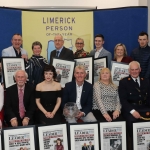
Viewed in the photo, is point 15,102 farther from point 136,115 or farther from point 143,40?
point 143,40

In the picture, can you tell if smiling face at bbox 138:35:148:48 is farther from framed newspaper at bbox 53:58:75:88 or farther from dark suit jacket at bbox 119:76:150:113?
framed newspaper at bbox 53:58:75:88

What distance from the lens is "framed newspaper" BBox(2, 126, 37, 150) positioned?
372cm

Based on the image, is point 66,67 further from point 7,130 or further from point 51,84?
point 7,130

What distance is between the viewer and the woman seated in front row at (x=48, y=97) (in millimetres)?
4387

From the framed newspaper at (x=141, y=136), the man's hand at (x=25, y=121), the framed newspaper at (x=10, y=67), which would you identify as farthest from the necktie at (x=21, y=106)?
the framed newspaper at (x=141, y=136)

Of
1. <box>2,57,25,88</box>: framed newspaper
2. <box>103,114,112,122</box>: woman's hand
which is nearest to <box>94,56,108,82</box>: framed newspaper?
<box>103,114,112,122</box>: woman's hand

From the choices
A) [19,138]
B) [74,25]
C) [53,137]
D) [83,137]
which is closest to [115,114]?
[83,137]

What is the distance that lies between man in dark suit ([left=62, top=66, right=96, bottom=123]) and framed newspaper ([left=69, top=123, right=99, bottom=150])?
21.0 inches

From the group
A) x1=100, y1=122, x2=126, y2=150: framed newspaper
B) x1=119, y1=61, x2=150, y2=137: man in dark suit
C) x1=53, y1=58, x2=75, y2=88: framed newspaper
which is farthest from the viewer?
x1=53, y1=58, x2=75, y2=88: framed newspaper

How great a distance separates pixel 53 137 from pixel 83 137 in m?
0.40

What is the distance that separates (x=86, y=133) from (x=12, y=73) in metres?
1.67

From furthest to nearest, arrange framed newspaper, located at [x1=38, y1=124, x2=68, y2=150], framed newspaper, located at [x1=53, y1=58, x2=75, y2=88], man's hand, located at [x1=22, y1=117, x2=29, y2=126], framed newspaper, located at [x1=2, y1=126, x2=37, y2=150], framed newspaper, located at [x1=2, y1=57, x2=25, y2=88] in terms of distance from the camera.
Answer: framed newspaper, located at [x1=53, y1=58, x2=75, y2=88] → framed newspaper, located at [x1=2, y1=57, x2=25, y2=88] → man's hand, located at [x1=22, y1=117, x2=29, y2=126] → framed newspaper, located at [x1=38, y1=124, x2=68, y2=150] → framed newspaper, located at [x1=2, y1=126, x2=37, y2=150]

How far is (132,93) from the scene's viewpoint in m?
4.54

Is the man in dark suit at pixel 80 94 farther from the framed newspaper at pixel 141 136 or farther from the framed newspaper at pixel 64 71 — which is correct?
the framed newspaper at pixel 141 136
